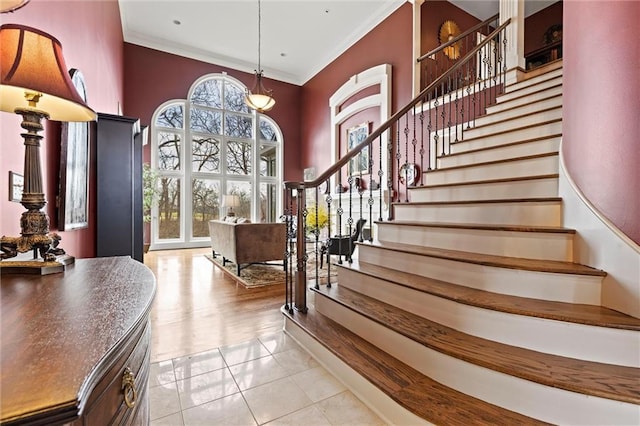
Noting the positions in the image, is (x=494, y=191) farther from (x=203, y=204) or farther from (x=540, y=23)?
(x=203, y=204)

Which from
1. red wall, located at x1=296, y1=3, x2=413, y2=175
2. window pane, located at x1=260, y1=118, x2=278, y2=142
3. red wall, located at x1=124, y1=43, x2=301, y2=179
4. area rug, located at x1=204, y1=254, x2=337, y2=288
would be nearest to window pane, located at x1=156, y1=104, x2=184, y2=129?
red wall, located at x1=124, y1=43, x2=301, y2=179

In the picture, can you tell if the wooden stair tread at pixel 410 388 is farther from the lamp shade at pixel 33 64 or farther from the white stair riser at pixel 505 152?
the white stair riser at pixel 505 152

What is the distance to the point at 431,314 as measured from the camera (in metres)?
1.84

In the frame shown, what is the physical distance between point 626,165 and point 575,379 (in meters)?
1.08

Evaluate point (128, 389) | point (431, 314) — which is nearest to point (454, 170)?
point (431, 314)

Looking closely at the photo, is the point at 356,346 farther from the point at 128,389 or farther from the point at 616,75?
the point at 616,75

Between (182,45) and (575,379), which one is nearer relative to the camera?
(575,379)

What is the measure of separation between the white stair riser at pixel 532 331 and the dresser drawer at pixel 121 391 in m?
1.56

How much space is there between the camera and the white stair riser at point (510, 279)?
154 centimetres

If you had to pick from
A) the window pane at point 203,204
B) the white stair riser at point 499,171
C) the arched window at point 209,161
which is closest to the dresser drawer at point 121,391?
the white stair riser at point 499,171

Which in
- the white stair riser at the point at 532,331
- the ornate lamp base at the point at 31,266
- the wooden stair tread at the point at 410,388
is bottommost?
the wooden stair tread at the point at 410,388

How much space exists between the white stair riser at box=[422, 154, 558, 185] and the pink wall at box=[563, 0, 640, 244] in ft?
1.43

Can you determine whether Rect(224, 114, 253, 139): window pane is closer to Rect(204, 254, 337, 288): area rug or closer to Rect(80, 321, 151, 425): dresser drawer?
Rect(204, 254, 337, 288): area rug

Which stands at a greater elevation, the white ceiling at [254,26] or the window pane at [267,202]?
the white ceiling at [254,26]
